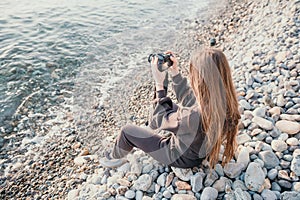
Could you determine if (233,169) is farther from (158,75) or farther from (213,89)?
(158,75)

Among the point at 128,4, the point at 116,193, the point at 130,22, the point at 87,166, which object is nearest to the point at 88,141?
the point at 87,166

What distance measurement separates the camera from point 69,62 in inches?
250

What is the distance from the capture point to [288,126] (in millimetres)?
2801

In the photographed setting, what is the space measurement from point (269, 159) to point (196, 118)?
78cm

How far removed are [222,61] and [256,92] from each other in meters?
1.45

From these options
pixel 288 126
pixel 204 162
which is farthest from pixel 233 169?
pixel 288 126

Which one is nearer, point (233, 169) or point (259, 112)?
point (233, 169)

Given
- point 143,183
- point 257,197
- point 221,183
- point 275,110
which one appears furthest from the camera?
point 275,110

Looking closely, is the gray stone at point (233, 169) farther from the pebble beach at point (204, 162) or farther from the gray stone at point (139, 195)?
the gray stone at point (139, 195)

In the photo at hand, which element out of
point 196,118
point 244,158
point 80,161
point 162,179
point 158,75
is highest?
point 158,75

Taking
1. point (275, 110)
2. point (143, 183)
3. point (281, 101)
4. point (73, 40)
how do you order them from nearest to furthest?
point (143, 183)
point (275, 110)
point (281, 101)
point (73, 40)

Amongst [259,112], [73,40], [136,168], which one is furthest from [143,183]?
[73,40]

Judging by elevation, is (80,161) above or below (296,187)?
below

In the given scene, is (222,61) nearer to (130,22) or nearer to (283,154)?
(283,154)
